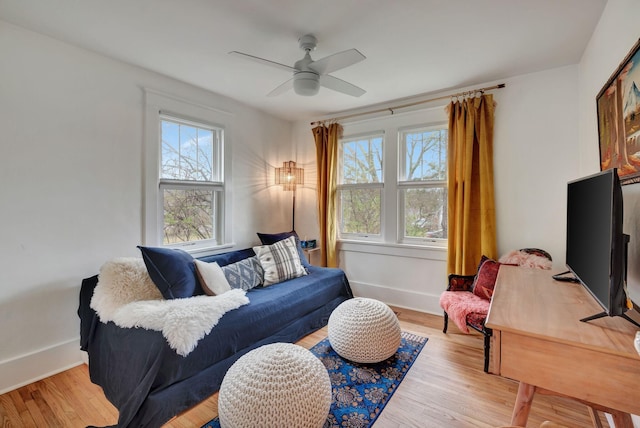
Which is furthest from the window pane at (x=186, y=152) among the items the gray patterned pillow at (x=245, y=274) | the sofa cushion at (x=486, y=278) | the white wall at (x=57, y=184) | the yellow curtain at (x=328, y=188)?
the sofa cushion at (x=486, y=278)

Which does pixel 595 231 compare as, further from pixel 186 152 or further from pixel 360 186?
pixel 186 152

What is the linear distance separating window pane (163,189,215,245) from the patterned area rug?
1728 mm

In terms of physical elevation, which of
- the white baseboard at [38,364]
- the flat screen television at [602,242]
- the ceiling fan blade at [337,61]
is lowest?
the white baseboard at [38,364]

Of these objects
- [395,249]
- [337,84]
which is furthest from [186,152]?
[395,249]

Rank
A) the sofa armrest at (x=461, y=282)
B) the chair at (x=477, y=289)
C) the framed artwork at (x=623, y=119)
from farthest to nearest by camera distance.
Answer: the sofa armrest at (x=461, y=282) < the chair at (x=477, y=289) < the framed artwork at (x=623, y=119)

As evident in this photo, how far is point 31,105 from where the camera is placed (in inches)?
80.5

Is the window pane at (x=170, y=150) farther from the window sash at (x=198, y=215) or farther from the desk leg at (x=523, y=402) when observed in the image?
the desk leg at (x=523, y=402)

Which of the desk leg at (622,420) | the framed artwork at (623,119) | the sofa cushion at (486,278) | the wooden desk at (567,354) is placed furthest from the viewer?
the sofa cushion at (486,278)

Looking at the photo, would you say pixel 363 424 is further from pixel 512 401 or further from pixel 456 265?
pixel 456 265

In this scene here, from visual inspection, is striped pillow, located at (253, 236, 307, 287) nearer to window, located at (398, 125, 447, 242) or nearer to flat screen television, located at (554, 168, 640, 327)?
window, located at (398, 125, 447, 242)

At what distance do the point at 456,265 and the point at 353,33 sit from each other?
2.32m

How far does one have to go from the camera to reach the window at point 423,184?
3.25 meters

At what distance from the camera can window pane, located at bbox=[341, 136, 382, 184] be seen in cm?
369

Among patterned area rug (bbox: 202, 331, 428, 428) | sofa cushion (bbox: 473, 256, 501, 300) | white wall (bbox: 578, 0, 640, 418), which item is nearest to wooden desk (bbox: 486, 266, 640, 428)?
white wall (bbox: 578, 0, 640, 418)
